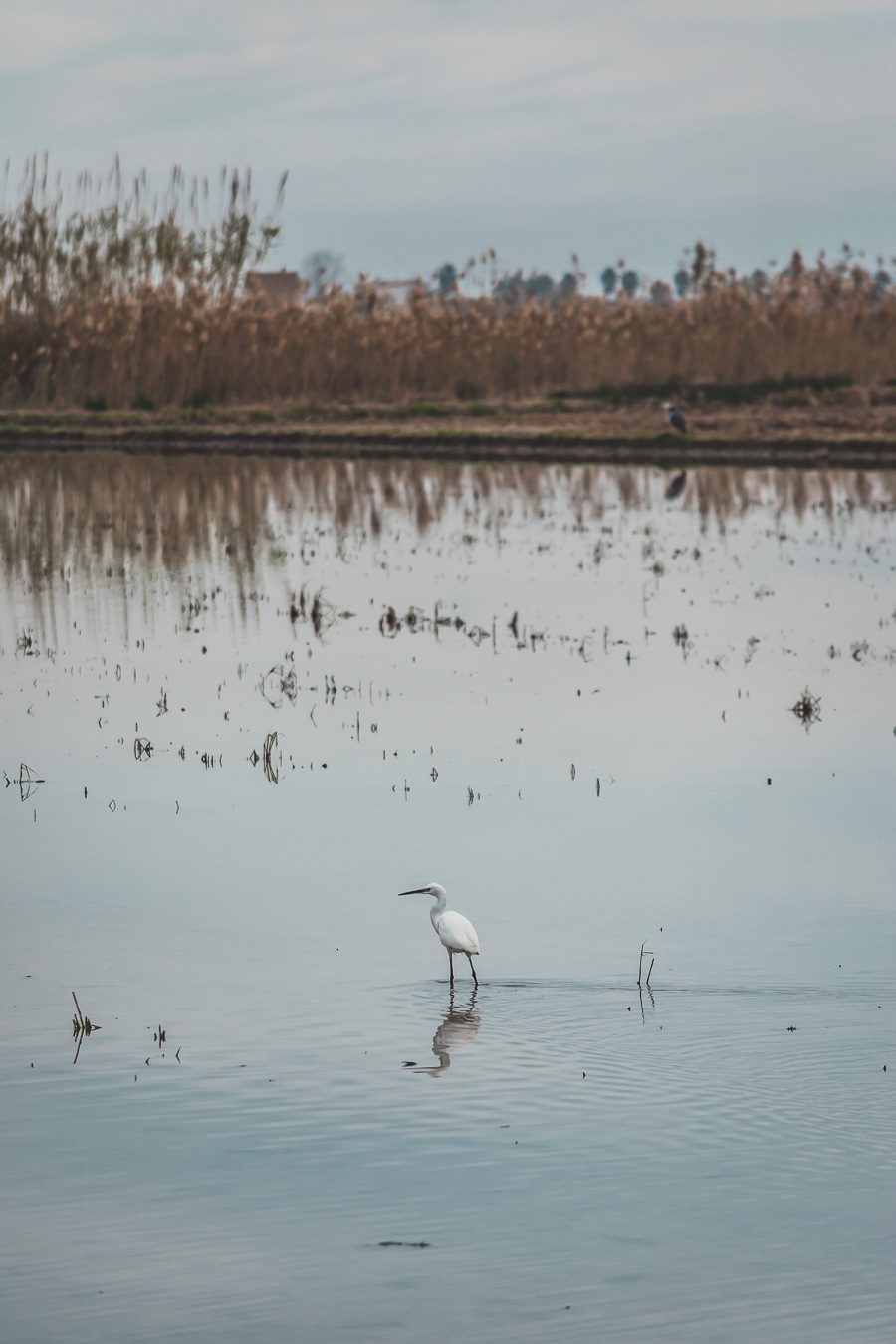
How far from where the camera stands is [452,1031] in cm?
716

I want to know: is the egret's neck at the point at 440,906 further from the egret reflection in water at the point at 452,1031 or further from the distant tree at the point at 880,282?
the distant tree at the point at 880,282

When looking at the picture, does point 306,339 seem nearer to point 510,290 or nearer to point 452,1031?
point 510,290

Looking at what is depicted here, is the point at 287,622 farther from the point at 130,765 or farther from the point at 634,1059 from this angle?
the point at 634,1059

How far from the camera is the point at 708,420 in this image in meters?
37.2

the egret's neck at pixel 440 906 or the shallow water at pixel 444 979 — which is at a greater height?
the egret's neck at pixel 440 906

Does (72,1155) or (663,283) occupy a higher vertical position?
(663,283)

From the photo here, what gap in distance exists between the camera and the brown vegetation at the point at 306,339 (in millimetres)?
38531

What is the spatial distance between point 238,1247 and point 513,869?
13.7ft

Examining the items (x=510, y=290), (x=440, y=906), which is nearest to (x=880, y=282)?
(x=510, y=290)

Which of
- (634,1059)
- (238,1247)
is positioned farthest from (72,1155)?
(634,1059)

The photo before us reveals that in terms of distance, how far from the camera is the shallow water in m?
5.27

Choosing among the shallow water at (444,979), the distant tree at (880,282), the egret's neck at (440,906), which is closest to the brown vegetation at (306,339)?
the distant tree at (880,282)

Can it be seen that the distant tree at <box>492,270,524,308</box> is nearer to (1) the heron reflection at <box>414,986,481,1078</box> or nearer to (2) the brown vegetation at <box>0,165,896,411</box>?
(2) the brown vegetation at <box>0,165,896,411</box>

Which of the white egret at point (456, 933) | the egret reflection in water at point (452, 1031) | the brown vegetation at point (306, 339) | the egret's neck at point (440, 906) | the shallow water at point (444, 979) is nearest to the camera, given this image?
the shallow water at point (444, 979)
